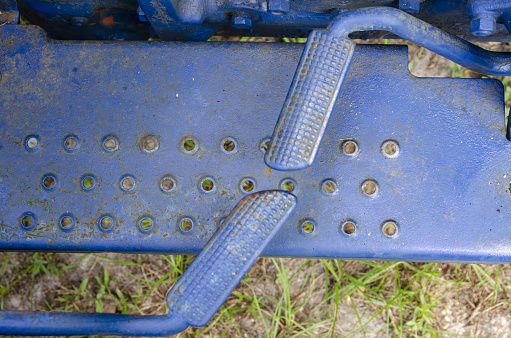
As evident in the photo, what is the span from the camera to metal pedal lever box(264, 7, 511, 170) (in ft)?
2.34

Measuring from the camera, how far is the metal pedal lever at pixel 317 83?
713mm

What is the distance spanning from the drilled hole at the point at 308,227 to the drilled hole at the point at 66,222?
1.50 feet

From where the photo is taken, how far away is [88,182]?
2.83 feet

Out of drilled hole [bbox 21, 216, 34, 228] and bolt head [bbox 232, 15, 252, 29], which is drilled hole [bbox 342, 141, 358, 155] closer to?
bolt head [bbox 232, 15, 252, 29]

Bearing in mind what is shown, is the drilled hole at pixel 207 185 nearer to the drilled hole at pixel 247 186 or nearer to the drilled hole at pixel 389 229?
the drilled hole at pixel 247 186

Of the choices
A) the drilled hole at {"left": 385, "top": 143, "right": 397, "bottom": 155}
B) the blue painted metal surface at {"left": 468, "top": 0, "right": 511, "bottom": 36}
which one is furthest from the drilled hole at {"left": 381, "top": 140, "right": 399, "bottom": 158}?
the blue painted metal surface at {"left": 468, "top": 0, "right": 511, "bottom": 36}

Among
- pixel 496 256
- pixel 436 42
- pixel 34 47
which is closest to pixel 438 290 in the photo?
pixel 496 256

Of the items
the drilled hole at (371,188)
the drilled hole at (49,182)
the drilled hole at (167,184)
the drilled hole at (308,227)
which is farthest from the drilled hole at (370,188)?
the drilled hole at (49,182)

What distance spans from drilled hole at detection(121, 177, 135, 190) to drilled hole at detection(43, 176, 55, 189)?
0.46 feet

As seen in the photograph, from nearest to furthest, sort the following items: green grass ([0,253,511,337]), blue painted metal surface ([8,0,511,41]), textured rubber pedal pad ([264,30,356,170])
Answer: textured rubber pedal pad ([264,30,356,170]) → blue painted metal surface ([8,0,511,41]) → green grass ([0,253,511,337])

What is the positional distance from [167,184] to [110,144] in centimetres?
14

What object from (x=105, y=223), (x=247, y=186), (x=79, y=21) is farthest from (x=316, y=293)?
(x=79, y=21)

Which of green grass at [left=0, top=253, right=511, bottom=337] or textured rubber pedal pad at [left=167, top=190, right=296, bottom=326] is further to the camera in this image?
green grass at [left=0, top=253, right=511, bottom=337]

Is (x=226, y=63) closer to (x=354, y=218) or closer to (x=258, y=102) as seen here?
(x=258, y=102)
